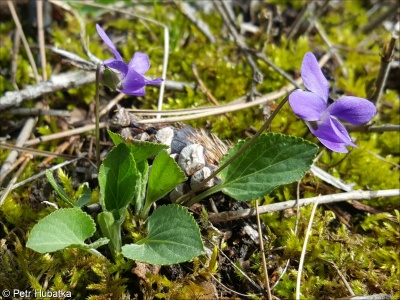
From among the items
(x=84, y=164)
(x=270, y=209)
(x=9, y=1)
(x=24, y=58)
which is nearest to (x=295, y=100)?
(x=270, y=209)

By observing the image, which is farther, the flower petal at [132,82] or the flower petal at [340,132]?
the flower petal at [132,82]

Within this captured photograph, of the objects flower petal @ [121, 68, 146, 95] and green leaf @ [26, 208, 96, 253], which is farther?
flower petal @ [121, 68, 146, 95]

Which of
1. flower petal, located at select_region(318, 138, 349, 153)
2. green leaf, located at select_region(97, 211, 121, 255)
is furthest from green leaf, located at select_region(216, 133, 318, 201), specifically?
green leaf, located at select_region(97, 211, 121, 255)

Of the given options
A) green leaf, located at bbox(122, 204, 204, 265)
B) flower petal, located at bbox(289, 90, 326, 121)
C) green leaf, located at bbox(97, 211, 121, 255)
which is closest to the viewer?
flower petal, located at bbox(289, 90, 326, 121)

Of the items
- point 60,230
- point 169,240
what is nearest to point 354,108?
point 169,240

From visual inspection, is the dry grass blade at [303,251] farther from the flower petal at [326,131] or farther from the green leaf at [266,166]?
the flower petal at [326,131]

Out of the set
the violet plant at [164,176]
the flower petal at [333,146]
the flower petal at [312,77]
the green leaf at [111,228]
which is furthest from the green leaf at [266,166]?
the green leaf at [111,228]

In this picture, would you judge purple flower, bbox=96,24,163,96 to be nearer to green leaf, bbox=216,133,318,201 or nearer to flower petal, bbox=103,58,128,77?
flower petal, bbox=103,58,128,77
